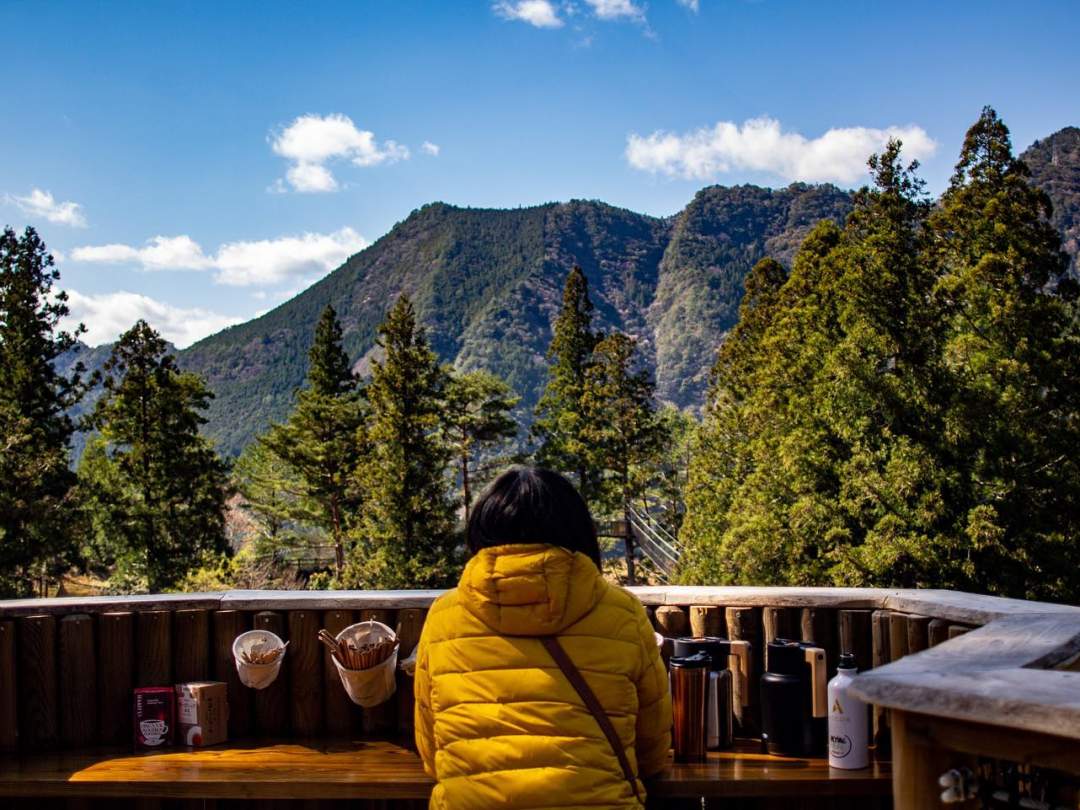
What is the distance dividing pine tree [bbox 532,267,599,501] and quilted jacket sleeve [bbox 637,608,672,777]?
35.0 meters

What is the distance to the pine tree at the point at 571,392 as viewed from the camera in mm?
38344

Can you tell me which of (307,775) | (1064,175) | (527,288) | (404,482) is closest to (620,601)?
(307,775)

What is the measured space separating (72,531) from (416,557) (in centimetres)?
966

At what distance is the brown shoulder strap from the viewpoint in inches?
103

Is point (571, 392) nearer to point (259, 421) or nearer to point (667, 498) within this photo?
point (667, 498)

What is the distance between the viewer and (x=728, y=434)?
103 ft

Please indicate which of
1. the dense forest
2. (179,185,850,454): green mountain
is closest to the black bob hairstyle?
the dense forest

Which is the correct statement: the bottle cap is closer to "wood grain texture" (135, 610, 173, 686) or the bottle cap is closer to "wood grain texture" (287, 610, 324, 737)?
"wood grain texture" (287, 610, 324, 737)

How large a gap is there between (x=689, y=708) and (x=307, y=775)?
124 centimetres

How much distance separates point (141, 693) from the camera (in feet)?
12.5

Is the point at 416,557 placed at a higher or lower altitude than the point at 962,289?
lower

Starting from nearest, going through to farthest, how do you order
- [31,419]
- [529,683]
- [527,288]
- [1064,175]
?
[529,683], [31,419], [1064,175], [527,288]

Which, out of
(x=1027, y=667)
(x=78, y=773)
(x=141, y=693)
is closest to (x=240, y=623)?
(x=141, y=693)

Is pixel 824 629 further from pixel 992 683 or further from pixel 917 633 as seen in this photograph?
pixel 992 683
